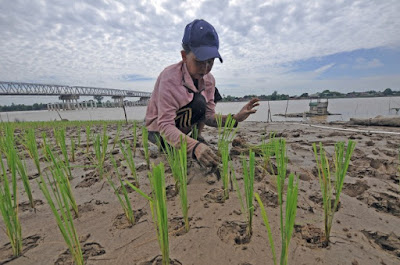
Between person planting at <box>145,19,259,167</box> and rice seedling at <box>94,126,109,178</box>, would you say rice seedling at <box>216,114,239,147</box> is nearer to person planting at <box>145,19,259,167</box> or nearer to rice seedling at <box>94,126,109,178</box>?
person planting at <box>145,19,259,167</box>

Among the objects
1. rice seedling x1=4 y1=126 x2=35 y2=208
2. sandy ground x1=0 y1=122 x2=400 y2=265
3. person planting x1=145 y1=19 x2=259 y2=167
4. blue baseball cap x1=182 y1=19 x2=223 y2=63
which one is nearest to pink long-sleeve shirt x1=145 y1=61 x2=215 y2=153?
person planting x1=145 y1=19 x2=259 y2=167

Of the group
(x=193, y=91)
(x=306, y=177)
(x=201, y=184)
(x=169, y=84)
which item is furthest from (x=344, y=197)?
(x=169, y=84)

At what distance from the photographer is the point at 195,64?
1501 millimetres

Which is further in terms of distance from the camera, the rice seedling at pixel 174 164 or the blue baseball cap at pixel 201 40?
the blue baseball cap at pixel 201 40

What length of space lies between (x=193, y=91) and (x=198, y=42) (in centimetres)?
42

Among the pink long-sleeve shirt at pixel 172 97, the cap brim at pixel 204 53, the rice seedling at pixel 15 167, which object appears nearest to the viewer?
the rice seedling at pixel 15 167

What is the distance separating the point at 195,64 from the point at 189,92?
25 centimetres

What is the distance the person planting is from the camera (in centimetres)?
135

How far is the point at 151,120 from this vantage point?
1.90 m

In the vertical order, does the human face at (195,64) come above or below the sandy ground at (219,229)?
above

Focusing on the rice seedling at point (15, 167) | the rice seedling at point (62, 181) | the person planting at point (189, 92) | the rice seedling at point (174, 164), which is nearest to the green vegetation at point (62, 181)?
the rice seedling at point (62, 181)

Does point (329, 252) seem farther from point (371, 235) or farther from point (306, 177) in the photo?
point (306, 177)

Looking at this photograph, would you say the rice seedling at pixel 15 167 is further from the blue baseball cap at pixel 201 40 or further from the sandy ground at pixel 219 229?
the blue baseball cap at pixel 201 40

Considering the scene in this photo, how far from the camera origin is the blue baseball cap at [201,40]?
4.47ft
